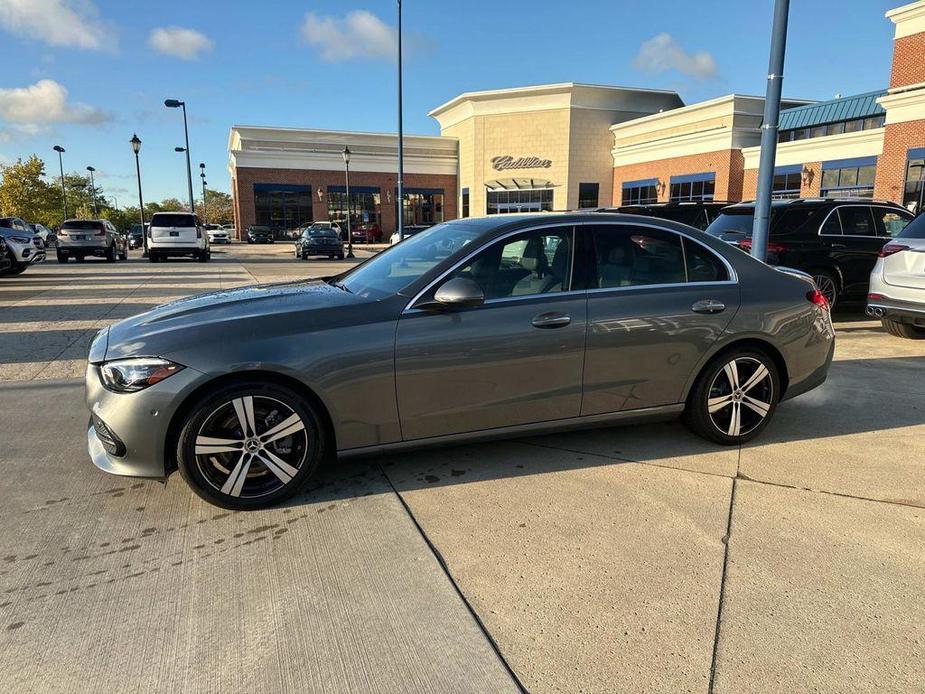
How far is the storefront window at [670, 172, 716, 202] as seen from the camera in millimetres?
36000

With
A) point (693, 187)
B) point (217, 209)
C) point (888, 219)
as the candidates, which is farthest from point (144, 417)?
point (217, 209)

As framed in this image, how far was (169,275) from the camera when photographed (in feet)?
57.0

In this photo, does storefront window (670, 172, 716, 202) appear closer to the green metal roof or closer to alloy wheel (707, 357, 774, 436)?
the green metal roof

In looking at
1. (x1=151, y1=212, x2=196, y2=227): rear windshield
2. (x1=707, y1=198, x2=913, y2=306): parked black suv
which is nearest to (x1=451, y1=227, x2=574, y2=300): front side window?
(x1=707, y1=198, x2=913, y2=306): parked black suv

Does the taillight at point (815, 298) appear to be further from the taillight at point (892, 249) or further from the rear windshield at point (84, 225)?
the rear windshield at point (84, 225)

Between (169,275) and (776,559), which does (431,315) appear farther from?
(169,275)

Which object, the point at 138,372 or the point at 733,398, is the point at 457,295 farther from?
the point at 733,398

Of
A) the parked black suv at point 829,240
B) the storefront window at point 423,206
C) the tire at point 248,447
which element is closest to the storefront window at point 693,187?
the storefront window at point 423,206

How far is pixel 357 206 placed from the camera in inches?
2007

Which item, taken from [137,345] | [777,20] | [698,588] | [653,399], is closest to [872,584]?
[698,588]

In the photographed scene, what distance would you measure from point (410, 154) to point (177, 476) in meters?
49.7

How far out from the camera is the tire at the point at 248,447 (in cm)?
337

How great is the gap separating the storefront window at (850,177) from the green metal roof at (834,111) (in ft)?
8.15

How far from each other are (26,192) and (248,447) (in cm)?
6684
